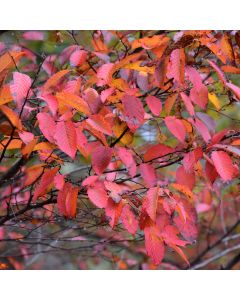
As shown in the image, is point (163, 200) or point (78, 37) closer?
point (163, 200)

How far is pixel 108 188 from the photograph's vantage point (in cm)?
157

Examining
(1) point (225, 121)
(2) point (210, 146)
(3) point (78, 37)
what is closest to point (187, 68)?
(2) point (210, 146)

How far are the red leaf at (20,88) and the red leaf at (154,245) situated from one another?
1.81ft

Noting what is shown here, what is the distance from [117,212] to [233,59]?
75 centimetres

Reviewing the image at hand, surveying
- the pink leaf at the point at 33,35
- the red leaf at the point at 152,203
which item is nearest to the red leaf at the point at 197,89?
the red leaf at the point at 152,203

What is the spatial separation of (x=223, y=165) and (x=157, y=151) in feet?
1.02

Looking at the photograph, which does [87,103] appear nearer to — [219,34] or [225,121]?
[219,34]

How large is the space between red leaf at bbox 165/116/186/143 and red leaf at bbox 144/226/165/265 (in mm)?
389

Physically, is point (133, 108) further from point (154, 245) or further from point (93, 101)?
point (154, 245)

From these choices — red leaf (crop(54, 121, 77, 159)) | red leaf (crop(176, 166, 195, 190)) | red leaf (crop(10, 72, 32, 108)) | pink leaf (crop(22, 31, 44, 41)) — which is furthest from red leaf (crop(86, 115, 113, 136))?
pink leaf (crop(22, 31, 44, 41))

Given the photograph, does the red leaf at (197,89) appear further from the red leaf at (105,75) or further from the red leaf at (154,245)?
the red leaf at (154,245)

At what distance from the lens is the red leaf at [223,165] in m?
1.54

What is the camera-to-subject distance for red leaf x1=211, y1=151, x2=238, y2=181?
1.54 metres

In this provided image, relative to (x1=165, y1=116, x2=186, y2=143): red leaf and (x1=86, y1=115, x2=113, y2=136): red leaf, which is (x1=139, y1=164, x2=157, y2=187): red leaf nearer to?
(x1=165, y1=116, x2=186, y2=143): red leaf
